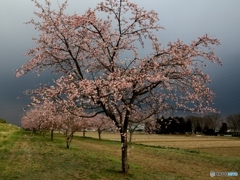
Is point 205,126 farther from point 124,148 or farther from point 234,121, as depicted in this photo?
point 124,148

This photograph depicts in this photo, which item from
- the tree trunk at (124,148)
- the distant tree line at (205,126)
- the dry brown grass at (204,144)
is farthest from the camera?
the distant tree line at (205,126)

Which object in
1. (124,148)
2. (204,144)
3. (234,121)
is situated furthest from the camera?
(234,121)

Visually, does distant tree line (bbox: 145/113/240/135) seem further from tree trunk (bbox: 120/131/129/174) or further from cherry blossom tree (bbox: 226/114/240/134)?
tree trunk (bbox: 120/131/129/174)

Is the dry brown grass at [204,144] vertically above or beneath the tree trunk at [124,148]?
beneath

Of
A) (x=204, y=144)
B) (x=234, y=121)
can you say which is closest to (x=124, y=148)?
(x=204, y=144)

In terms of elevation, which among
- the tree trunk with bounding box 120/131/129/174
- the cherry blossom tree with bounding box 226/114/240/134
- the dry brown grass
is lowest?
the dry brown grass

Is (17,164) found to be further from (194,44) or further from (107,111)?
(194,44)

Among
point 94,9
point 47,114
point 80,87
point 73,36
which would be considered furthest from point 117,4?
point 47,114

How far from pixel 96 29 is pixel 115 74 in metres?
3.32

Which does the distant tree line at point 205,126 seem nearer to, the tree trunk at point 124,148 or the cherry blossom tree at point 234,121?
the cherry blossom tree at point 234,121

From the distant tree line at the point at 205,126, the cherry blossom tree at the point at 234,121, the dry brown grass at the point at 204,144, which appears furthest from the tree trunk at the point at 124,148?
the cherry blossom tree at the point at 234,121

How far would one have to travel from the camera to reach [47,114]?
18469mm

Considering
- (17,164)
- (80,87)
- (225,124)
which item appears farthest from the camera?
(225,124)

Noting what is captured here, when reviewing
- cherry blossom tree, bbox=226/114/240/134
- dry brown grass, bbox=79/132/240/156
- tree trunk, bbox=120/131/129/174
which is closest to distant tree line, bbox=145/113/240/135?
cherry blossom tree, bbox=226/114/240/134
